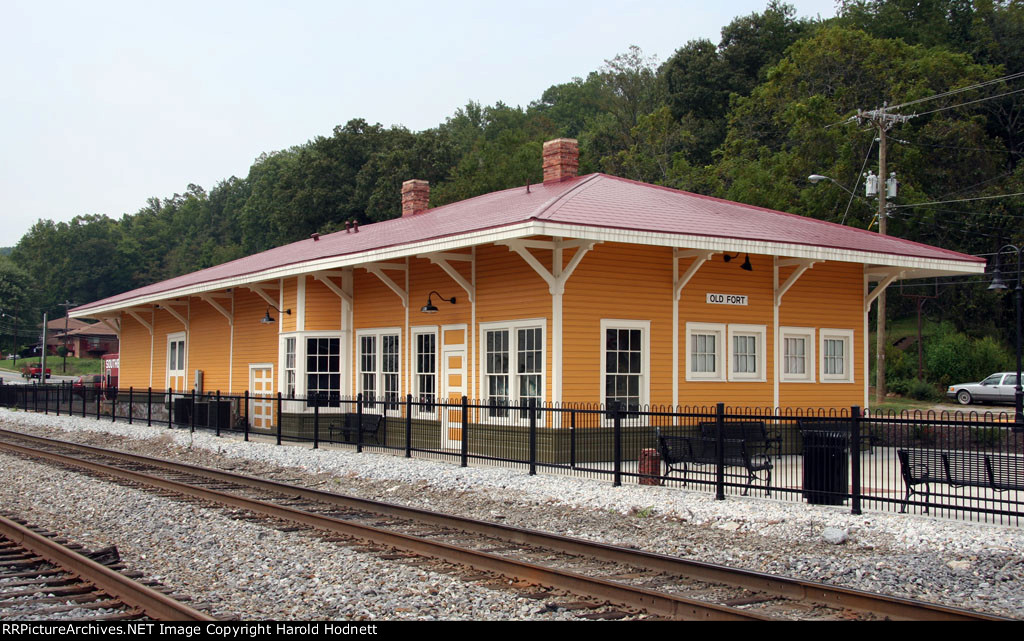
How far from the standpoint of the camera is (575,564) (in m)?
9.08

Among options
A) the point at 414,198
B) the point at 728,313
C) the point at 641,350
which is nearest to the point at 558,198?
the point at 641,350

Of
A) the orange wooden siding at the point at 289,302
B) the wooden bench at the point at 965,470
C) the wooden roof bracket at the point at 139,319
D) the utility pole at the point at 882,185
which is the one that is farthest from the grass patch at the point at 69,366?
the wooden bench at the point at 965,470

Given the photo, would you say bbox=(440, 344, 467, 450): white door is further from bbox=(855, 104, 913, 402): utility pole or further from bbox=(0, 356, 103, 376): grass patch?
bbox=(0, 356, 103, 376): grass patch

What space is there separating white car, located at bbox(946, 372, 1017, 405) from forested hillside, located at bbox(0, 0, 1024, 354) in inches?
306

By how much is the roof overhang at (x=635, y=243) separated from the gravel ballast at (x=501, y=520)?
3818 mm

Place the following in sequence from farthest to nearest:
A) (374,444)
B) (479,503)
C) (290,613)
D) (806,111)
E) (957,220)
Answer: (806,111) < (957,220) < (374,444) < (479,503) < (290,613)

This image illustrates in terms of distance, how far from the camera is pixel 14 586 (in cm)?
794

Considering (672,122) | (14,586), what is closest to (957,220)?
(672,122)

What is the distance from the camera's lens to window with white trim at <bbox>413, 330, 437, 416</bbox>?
19.4m

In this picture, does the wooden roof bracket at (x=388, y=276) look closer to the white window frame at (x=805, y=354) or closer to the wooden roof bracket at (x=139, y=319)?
the white window frame at (x=805, y=354)

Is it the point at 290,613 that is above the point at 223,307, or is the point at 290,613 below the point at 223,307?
below

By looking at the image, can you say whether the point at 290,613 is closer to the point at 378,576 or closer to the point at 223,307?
the point at 378,576

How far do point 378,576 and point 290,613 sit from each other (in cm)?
141

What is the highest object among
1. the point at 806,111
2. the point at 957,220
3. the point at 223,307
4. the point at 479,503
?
the point at 806,111
